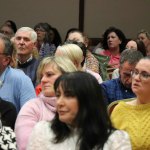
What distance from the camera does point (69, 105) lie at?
2.51 m

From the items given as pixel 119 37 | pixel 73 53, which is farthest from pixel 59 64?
pixel 119 37

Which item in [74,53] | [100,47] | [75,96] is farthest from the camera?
[100,47]

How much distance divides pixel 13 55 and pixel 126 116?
1.25m

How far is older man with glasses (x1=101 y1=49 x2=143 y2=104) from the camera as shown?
→ 3.92 metres

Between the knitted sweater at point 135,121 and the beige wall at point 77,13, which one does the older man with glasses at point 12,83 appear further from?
the beige wall at point 77,13

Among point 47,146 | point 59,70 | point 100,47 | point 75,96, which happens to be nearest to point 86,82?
point 75,96

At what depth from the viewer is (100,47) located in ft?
24.2

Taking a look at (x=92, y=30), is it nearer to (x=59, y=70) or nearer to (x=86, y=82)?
(x=59, y=70)

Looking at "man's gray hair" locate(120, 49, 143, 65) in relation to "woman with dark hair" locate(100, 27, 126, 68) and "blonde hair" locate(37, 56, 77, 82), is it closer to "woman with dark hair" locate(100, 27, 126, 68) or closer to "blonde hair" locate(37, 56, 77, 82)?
"blonde hair" locate(37, 56, 77, 82)

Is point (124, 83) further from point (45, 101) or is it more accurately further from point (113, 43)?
point (113, 43)

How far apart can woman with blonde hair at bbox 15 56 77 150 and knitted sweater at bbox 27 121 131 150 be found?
0.50 m

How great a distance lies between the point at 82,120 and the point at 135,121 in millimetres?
755

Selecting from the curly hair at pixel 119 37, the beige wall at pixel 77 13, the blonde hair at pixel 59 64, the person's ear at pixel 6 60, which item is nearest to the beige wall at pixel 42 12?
the beige wall at pixel 77 13

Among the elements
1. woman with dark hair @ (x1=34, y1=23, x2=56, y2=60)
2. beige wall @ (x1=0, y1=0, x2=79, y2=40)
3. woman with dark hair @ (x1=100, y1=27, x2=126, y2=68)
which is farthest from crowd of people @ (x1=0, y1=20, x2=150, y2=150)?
beige wall @ (x1=0, y1=0, x2=79, y2=40)
